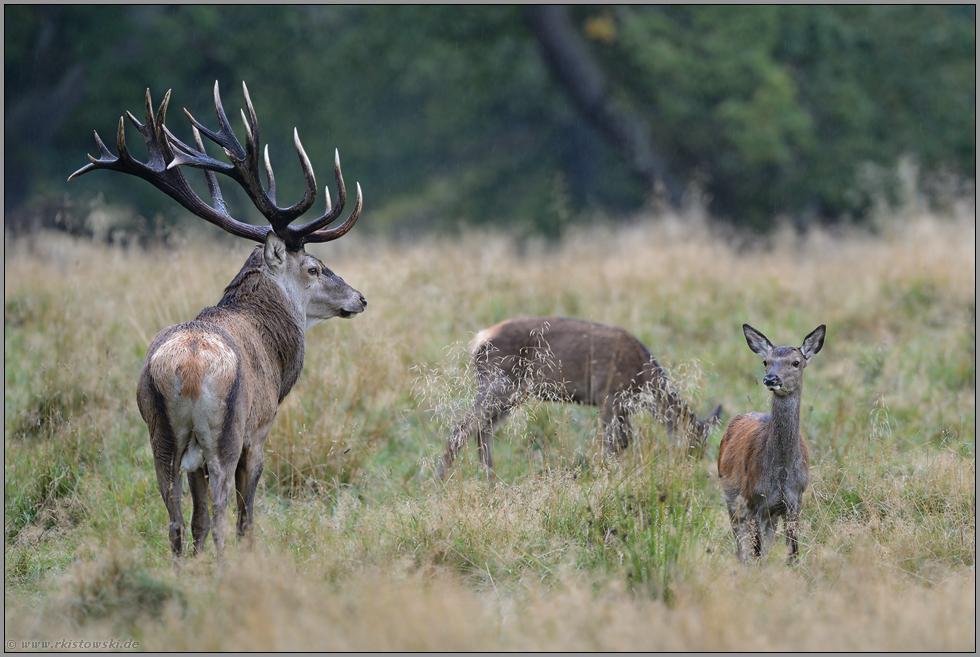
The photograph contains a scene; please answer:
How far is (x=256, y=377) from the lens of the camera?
6.19 metres

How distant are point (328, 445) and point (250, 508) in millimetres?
1507

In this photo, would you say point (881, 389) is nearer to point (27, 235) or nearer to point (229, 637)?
point (229, 637)

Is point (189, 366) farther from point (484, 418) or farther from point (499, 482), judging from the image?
point (484, 418)

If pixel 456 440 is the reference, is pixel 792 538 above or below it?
below

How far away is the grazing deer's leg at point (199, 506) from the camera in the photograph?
5.85 meters

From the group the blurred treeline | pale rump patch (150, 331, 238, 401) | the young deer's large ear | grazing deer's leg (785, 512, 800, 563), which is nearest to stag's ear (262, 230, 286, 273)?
pale rump patch (150, 331, 238, 401)

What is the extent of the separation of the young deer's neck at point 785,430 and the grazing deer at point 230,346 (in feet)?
8.12

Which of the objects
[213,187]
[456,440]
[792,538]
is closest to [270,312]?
[213,187]

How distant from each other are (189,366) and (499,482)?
1.85 m

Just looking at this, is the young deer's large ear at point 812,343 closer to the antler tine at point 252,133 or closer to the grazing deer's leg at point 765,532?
the grazing deer's leg at point 765,532

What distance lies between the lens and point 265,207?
6.81 m

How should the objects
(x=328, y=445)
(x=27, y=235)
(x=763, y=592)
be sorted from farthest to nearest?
1. (x=27, y=235)
2. (x=328, y=445)
3. (x=763, y=592)

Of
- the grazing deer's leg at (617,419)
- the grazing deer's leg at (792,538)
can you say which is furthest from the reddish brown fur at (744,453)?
the grazing deer's leg at (617,419)

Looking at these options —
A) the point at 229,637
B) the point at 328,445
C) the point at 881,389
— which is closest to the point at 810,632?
the point at 229,637
